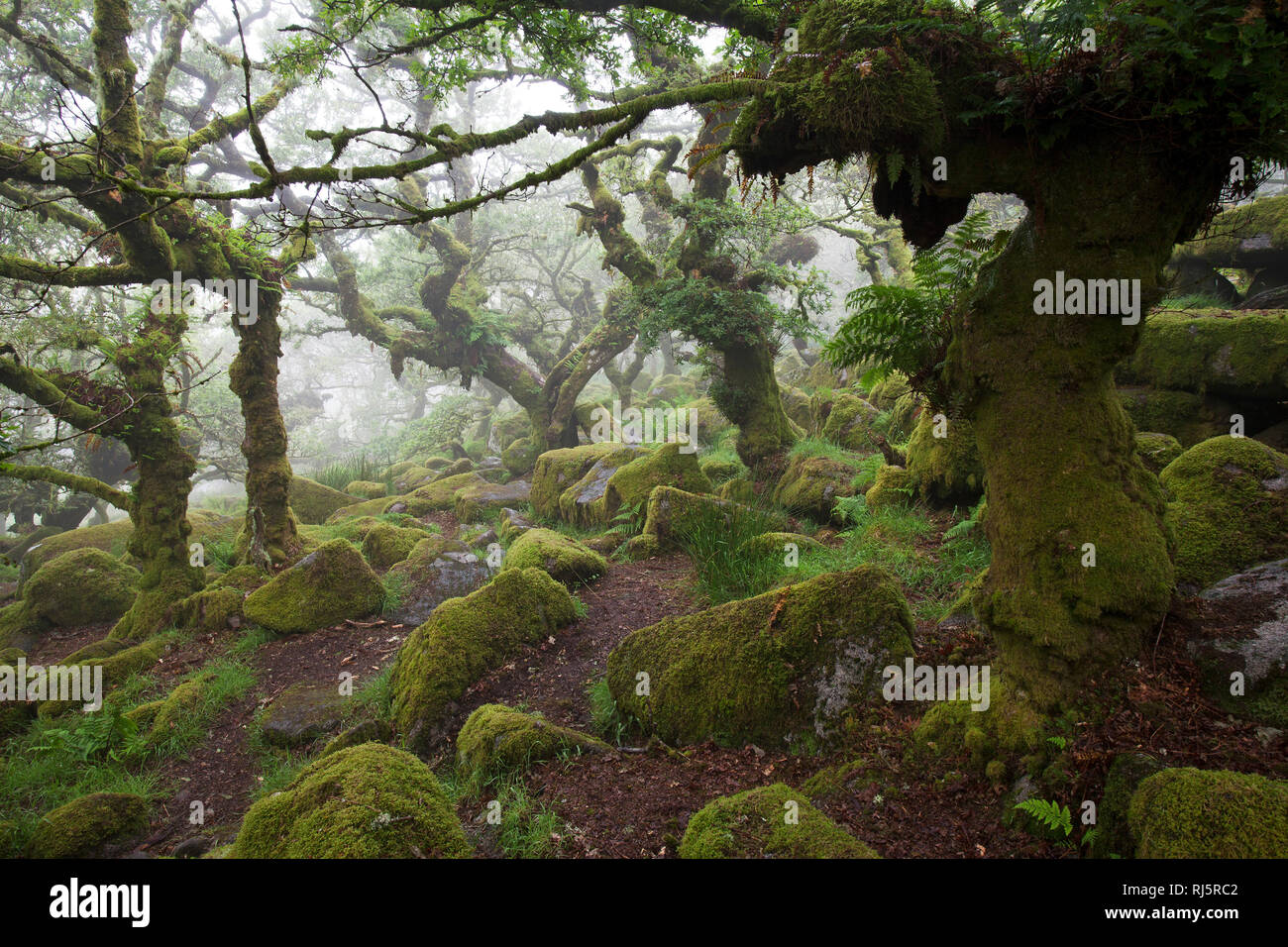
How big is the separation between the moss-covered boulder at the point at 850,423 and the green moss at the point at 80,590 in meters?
10.7

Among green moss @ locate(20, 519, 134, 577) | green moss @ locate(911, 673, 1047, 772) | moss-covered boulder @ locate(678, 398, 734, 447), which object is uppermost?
moss-covered boulder @ locate(678, 398, 734, 447)

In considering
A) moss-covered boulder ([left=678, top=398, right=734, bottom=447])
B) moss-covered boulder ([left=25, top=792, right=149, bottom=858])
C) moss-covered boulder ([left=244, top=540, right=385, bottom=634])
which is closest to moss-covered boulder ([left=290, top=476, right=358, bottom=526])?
moss-covered boulder ([left=244, top=540, right=385, bottom=634])

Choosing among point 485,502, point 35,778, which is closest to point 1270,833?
point 35,778

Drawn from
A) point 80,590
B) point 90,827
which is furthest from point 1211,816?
point 80,590

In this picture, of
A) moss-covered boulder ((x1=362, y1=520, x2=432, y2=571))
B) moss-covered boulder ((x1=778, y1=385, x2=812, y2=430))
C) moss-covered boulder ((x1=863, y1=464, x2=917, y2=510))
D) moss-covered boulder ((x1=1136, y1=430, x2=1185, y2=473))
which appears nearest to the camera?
moss-covered boulder ((x1=1136, y1=430, x2=1185, y2=473))

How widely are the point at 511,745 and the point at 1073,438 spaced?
3.59m

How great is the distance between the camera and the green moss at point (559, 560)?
6801 mm

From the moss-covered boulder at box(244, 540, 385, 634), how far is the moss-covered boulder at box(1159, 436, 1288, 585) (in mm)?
7539

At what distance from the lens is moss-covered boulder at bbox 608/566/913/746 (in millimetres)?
3531

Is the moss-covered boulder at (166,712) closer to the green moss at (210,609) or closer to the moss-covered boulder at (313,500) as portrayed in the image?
the green moss at (210,609)

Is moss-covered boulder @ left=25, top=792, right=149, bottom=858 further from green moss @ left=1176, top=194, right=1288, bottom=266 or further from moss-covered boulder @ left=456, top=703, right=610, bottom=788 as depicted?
green moss @ left=1176, top=194, right=1288, bottom=266

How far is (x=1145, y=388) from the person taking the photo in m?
5.77

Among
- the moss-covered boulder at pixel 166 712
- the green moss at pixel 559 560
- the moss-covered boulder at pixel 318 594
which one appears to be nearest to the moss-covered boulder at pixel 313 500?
the moss-covered boulder at pixel 318 594
